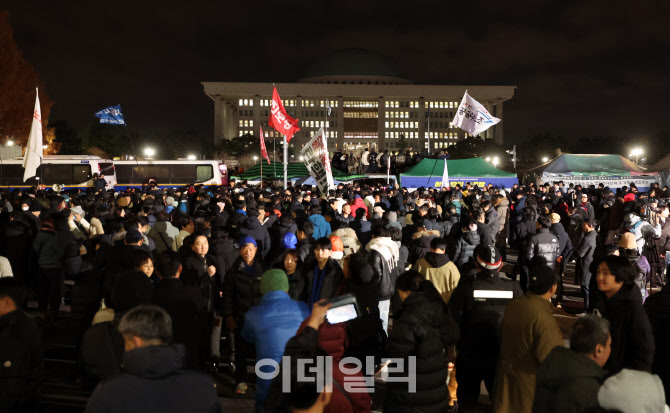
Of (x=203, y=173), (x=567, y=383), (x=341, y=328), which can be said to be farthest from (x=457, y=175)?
(x=567, y=383)

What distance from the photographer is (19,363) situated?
327 cm

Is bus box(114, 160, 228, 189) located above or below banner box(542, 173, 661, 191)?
above

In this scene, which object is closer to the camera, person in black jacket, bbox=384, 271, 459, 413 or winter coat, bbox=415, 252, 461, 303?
person in black jacket, bbox=384, 271, 459, 413

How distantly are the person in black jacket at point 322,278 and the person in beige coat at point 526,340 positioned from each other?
5.62ft

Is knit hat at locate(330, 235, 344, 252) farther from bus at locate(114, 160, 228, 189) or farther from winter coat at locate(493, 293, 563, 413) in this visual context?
bus at locate(114, 160, 228, 189)

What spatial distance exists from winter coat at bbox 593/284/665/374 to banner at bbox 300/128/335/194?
29.5ft

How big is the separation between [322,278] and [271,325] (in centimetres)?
149

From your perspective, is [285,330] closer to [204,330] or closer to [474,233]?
[204,330]

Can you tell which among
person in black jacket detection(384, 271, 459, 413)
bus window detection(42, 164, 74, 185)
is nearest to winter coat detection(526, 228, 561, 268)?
person in black jacket detection(384, 271, 459, 413)

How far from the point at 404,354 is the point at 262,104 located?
387ft

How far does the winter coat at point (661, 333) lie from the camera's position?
368cm

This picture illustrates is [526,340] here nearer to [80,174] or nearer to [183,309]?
[183,309]

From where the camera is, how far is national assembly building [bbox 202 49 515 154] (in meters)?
114

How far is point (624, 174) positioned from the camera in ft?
65.3
